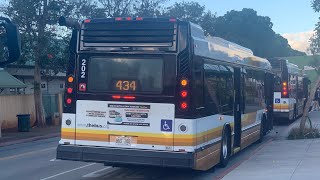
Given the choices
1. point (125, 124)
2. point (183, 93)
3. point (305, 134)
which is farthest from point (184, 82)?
point (305, 134)

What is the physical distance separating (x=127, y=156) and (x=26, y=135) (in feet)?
53.3

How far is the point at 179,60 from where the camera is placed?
10523 mm

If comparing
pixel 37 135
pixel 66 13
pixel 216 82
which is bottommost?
pixel 37 135

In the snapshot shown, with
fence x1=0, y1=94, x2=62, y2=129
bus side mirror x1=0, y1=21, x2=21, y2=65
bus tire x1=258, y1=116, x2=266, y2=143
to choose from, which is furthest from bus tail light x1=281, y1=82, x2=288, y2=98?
bus side mirror x1=0, y1=21, x2=21, y2=65

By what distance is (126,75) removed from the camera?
10.9 meters

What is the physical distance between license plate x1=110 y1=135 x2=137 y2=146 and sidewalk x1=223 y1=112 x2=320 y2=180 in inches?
81.9

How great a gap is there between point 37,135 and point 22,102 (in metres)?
4.61

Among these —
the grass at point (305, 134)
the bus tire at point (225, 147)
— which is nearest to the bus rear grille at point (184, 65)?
the bus tire at point (225, 147)

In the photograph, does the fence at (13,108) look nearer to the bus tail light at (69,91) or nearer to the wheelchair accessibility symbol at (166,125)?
the bus tail light at (69,91)

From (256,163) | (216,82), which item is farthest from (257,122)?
(216,82)

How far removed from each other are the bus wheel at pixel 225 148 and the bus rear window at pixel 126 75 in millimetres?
3169

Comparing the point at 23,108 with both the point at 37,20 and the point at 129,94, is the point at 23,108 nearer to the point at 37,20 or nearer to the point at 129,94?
A: the point at 37,20

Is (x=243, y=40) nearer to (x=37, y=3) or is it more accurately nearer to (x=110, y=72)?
(x=37, y=3)

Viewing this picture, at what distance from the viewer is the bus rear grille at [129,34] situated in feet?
35.1
